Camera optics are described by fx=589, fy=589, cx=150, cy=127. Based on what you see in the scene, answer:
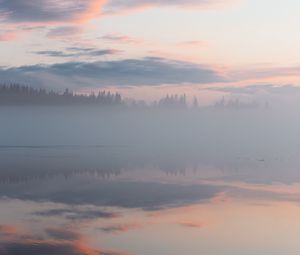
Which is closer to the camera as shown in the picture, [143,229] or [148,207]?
[143,229]

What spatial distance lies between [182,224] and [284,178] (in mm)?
22497

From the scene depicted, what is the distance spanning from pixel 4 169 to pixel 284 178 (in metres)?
23.8

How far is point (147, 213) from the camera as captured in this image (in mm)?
29453

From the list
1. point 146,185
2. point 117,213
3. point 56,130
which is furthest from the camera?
point 56,130

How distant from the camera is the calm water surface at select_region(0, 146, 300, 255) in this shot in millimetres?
22109

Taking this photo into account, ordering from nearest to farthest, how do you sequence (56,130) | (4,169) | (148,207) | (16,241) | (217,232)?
(16,241) → (217,232) → (148,207) → (4,169) → (56,130)

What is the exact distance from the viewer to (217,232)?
24.5 metres

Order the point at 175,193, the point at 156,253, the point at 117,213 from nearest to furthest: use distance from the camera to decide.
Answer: the point at 156,253
the point at 117,213
the point at 175,193

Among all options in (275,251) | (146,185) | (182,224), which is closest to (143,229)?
(182,224)

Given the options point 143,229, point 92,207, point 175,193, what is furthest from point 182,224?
point 175,193

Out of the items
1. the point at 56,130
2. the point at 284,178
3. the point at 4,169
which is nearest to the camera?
the point at 284,178

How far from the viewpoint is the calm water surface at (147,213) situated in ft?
72.5

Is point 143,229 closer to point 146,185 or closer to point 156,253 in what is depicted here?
point 156,253

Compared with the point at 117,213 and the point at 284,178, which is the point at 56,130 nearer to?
the point at 284,178
